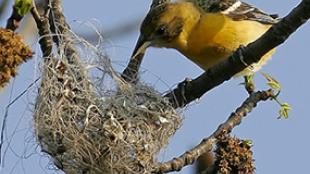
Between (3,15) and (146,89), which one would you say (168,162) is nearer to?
(146,89)

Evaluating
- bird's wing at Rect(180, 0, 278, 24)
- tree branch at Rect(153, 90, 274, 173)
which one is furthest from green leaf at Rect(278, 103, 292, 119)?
bird's wing at Rect(180, 0, 278, 24)

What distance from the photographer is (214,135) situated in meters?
3.53

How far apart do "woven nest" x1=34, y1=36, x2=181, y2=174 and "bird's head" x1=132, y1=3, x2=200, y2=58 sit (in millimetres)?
812

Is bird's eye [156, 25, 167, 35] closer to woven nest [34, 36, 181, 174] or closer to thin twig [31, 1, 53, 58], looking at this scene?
woven nest [34, 36, 181, 174]

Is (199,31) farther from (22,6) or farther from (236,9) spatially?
(22,6)

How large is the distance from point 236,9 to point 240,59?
1.94 m

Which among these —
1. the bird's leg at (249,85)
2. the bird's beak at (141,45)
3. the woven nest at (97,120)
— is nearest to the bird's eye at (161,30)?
the bird's beak at (141,45)

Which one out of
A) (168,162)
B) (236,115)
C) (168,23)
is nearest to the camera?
(168,162)

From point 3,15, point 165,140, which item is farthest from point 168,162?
point 3,15

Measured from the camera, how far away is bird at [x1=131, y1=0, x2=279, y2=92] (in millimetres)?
4434

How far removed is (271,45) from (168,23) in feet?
5.79

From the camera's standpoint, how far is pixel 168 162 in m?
3.26

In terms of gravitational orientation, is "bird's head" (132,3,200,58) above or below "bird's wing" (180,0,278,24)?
below

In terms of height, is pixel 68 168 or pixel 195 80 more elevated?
pixel 195 80
